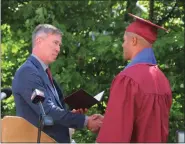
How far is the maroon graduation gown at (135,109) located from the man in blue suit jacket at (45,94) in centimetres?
65

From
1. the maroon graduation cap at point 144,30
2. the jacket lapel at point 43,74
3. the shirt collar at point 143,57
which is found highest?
the maroon graduation cap at point 144,30

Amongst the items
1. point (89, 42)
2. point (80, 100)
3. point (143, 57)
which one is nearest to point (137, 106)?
point (143, 57)

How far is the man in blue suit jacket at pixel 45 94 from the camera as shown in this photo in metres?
3.79

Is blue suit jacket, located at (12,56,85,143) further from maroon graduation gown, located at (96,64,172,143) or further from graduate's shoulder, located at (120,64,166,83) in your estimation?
graduate's shoulder, located at (120,64,166,83)

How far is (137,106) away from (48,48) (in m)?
1.16

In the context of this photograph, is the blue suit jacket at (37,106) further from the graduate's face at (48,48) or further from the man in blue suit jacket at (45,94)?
the graduate's face at (48,48)

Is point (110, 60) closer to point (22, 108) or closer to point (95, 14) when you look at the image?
point (95, 14)

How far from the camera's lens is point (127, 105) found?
3.15 meters

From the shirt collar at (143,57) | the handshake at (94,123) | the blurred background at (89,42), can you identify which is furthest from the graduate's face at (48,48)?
the blurred background at (89,42)

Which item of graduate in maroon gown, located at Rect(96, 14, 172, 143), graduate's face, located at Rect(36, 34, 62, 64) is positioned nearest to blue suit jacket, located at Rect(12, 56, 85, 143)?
graduate's face, located at Rect(36, 34, 62, 64)

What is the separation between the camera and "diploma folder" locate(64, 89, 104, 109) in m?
3.98

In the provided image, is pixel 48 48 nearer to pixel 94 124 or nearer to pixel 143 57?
pixel 94 124

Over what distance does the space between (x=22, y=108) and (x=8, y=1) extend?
159 inches

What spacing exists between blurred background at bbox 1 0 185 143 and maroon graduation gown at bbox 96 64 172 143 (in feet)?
12.1
